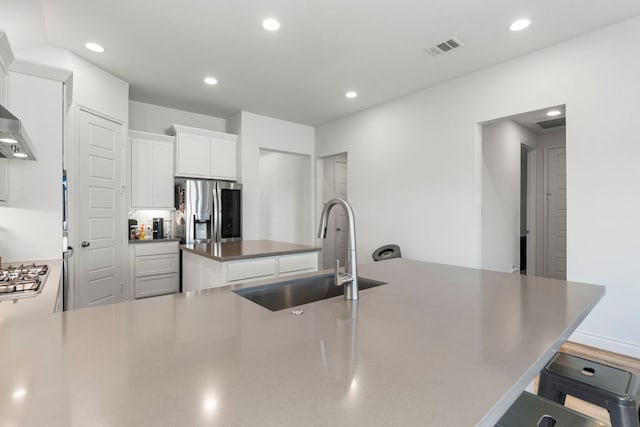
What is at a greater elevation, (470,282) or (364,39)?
(364,39)

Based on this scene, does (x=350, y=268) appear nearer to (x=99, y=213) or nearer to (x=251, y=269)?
(x=251, y=269)

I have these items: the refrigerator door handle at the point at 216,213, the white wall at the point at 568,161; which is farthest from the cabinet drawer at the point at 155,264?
the white wall at the point at 568,161

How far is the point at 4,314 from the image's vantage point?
1.05 m

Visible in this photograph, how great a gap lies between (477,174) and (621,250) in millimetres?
1406

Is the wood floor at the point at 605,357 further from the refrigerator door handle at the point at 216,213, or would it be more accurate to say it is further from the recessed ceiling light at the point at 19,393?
the refrigerator door handle at the point at 216,213

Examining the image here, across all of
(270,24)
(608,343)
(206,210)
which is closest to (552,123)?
(608,343)

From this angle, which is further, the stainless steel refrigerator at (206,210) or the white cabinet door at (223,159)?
the white cabinet door at (223,159)

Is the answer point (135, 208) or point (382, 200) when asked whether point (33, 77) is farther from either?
point (382, 200)

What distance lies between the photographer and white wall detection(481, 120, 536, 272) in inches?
151

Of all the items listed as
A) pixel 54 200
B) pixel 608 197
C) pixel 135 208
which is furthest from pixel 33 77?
pixel 608 197

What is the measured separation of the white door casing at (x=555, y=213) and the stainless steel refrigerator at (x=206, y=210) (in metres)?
5.27

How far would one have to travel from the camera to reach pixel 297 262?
2.90 metres

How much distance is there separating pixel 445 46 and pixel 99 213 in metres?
4.06

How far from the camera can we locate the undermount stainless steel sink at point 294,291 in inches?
57.6
